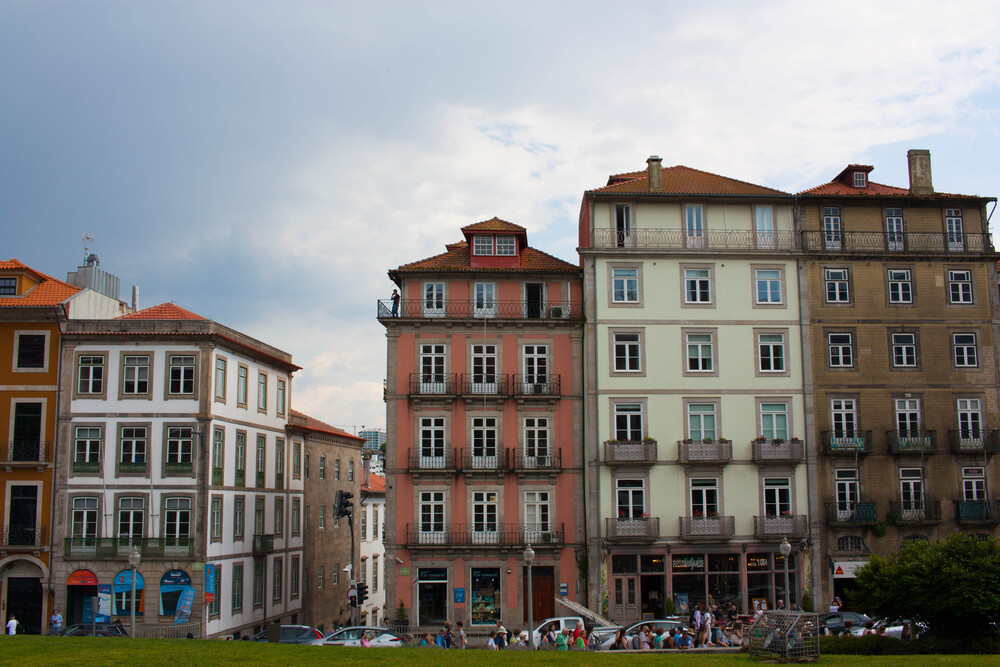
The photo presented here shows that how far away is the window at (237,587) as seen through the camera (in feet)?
146

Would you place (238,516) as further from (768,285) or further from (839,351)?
(839,351)

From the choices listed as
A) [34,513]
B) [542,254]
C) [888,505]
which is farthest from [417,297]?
[888,505]

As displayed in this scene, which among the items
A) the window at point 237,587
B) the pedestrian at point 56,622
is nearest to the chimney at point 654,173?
the window at point 237,587

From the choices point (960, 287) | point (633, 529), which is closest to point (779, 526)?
point (633, 529)

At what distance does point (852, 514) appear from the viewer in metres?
42.9

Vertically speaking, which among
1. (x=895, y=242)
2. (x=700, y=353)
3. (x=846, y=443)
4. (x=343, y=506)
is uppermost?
(x=895, y=242)

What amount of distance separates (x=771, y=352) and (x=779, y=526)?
7.75 metres

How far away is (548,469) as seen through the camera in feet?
141

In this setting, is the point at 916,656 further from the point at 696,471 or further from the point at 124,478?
the point at 124,478

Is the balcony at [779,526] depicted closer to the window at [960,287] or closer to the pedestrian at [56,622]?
the window at [960,287]

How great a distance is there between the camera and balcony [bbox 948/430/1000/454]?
4366 centimetres

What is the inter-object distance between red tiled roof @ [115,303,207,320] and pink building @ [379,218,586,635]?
8976 millimetres

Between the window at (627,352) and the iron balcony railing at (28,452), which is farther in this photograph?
the window at (627,352)

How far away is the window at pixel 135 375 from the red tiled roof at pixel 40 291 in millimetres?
4150
